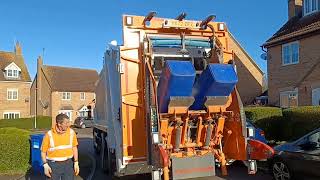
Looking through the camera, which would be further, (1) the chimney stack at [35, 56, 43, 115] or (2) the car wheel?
(1) the chimney stack at [35, 56, 43, 115]

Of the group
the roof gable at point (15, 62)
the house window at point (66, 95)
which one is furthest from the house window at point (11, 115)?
the house window at point (66, 95)

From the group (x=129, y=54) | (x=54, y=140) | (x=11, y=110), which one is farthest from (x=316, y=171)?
(x=11, y=110)

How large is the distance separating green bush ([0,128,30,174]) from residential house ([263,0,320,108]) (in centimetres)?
1444

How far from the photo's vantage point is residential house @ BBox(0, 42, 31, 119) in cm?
4875

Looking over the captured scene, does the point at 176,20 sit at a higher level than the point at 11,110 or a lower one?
higher

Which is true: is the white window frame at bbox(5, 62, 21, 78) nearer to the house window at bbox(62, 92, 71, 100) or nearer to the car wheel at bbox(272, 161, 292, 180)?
the house window at bbox(62, 92, 71, 100)

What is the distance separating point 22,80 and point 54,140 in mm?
46745

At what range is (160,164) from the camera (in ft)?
22.2

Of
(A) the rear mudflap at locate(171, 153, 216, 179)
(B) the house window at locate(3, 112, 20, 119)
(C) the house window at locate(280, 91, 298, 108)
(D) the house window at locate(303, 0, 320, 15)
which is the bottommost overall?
(B) the house window at locate(3, 112, 20, 119)

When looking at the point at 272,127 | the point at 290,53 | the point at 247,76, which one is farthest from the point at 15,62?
the point at 272,127

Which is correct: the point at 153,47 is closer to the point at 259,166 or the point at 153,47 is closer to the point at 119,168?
the point at 119,168

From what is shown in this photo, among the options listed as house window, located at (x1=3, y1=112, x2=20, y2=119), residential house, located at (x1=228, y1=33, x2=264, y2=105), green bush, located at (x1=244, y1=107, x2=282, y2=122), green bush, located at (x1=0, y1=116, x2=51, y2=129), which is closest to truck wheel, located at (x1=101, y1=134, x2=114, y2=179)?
green bush, located at (x1=244, y1=107, x2=282, y2=122)

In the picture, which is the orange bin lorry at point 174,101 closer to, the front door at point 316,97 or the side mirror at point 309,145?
the side mirror at point 309,145

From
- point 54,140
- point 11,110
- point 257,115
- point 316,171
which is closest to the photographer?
point 54,140
